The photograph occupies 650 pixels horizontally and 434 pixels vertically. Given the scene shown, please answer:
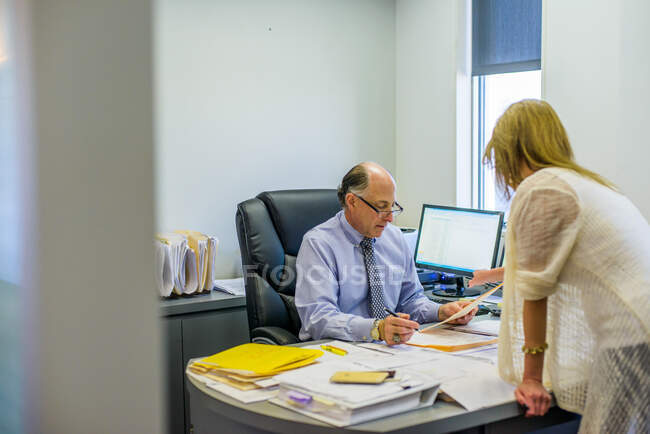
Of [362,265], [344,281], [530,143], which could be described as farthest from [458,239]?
[530,143]

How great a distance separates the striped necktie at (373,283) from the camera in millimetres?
2391

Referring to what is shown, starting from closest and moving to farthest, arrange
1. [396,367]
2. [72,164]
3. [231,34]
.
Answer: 1. [72,164]
2. [396,367]
3. [231,34]

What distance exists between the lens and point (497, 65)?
138 inches

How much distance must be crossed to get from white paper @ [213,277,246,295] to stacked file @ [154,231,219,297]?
0.09m

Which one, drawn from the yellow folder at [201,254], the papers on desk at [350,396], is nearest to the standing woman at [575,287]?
the papers on desk at [350,396]

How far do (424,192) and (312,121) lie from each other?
80cm

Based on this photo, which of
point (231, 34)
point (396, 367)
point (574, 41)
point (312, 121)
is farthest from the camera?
point (312, 121)

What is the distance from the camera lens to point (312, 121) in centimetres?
370

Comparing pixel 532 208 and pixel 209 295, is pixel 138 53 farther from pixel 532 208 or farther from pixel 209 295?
pixel 209 295

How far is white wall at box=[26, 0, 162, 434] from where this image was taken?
39 centimetres

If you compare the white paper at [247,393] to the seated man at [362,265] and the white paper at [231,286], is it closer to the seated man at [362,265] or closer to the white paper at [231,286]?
the seated man at [362,265]

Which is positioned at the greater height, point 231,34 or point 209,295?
point 231,34

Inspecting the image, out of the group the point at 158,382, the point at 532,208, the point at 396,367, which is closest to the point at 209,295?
the point at 396,367

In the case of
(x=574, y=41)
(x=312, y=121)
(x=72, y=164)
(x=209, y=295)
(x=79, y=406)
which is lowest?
(x=209, y=295)
